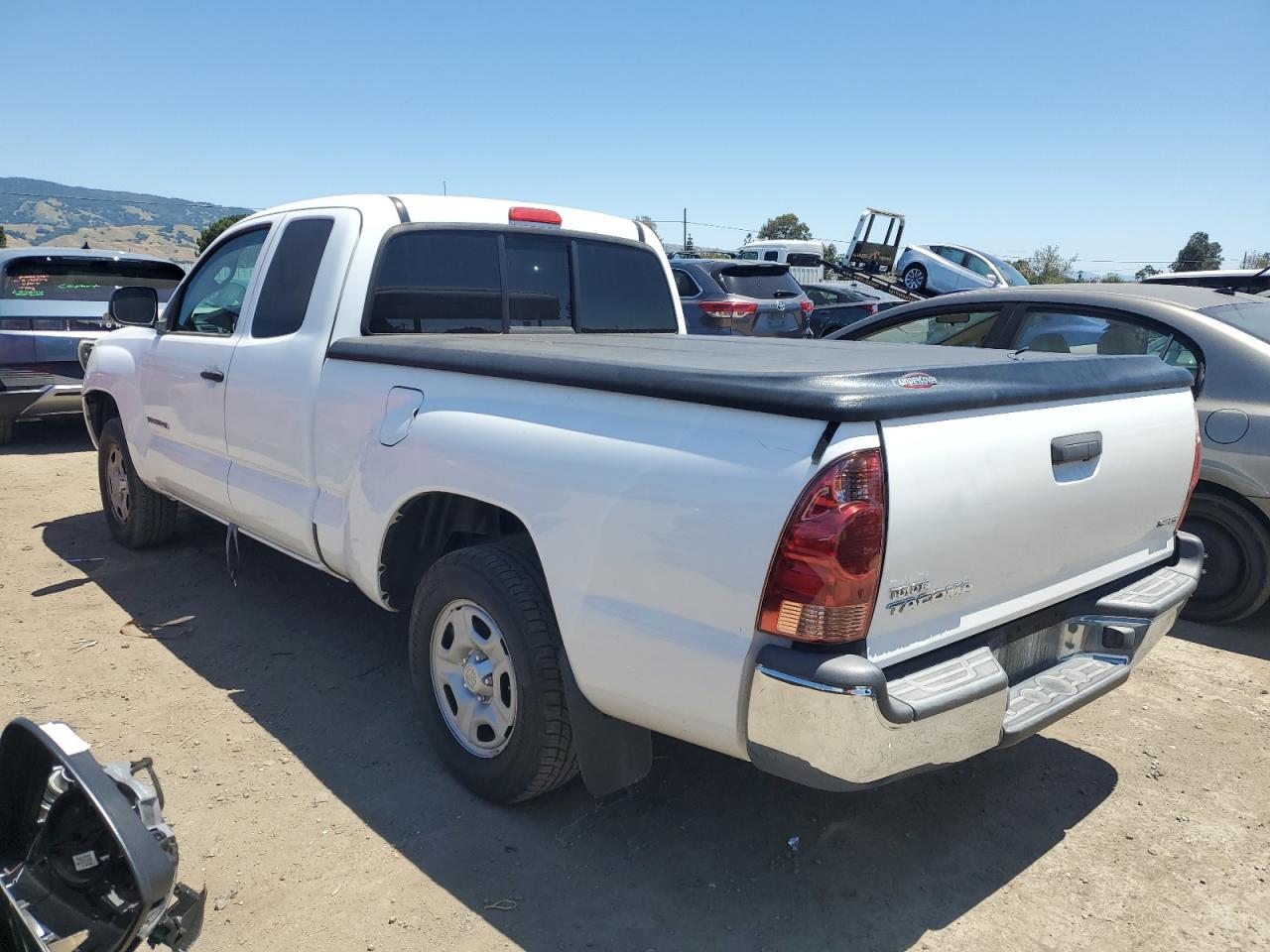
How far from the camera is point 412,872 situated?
107 inches

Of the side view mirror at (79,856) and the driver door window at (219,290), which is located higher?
the driver door window at (219,290)

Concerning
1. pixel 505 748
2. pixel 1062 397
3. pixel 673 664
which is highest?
pixel 1062 397

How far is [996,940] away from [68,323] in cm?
908

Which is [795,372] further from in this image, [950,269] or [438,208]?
[950,269]

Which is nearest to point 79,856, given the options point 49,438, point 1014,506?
point 1014,506

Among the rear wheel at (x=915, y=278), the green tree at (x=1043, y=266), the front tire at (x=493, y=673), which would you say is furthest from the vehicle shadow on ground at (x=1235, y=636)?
the green tree at (x=1043, y=266)

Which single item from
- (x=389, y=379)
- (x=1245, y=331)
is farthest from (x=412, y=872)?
(x=1245, y=331)

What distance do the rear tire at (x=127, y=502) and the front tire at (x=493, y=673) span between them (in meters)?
3.14

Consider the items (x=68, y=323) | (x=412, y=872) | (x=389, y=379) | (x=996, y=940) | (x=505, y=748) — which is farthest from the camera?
(x=68, y=323)

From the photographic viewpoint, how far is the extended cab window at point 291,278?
3799 millimetres

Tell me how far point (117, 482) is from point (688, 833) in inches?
180

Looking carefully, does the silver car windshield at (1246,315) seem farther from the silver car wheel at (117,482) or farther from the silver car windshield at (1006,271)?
the silver car windshield at (1006,271)

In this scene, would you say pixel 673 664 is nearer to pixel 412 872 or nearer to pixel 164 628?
pixel 412 872

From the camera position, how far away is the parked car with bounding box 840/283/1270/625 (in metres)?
4.41
